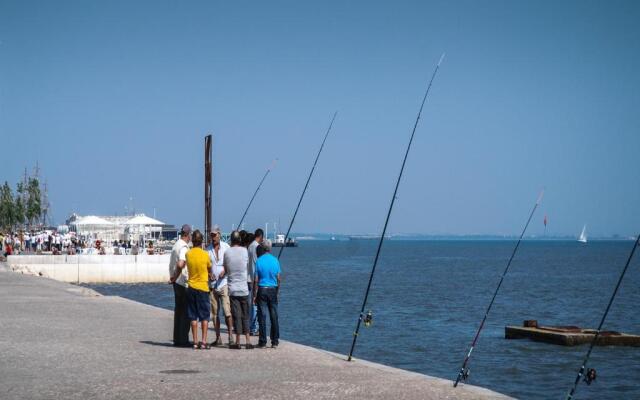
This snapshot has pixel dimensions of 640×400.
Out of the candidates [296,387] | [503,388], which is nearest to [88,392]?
[296,387]

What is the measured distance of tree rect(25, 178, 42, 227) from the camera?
93.2m

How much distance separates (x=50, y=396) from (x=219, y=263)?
16.0 ft

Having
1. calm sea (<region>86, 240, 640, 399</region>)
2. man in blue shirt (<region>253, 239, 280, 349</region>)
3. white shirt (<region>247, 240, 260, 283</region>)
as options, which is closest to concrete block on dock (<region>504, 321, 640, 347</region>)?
calm sea (<region>86, 240, 640, 399</region>)

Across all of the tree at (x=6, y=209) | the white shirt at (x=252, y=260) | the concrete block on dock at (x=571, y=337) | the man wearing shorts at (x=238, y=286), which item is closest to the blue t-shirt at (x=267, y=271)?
the man wearing shorts at (x=238, y=286)

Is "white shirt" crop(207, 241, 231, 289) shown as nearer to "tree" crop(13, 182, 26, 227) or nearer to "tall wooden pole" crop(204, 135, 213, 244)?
"tall wooden pole" crop(204, 135, 213, 244)

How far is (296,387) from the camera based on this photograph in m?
9.88

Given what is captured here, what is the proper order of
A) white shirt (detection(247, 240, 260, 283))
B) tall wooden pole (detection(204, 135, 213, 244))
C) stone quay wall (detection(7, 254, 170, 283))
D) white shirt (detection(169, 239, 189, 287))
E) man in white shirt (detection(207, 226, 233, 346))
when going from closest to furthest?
white shirt (detection(169, 239, 189, 287))
man in white shirt (detection(207, 226, 233, 346))
white shirt (detection(247, 240, 260, 283))
tall wooden pole (detection(204, 135, 213, 244))
stone quay wall (detection(7, 254, 170, 283))

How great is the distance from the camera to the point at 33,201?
309 ft

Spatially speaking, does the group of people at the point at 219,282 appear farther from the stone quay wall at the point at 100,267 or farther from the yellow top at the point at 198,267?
the stone quay wall at the point at 100,267

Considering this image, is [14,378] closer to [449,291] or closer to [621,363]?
[621,363]

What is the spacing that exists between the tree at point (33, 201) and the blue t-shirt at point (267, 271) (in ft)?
278

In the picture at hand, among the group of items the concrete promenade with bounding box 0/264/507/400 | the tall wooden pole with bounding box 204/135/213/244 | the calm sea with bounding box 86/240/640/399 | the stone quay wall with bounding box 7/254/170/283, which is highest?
the tall wooden pole with bounding box 204/135/213/244

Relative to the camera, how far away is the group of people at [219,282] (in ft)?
42.9

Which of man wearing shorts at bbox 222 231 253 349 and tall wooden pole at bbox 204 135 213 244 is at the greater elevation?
tall wooden pole at bbox 204 135 213 244
